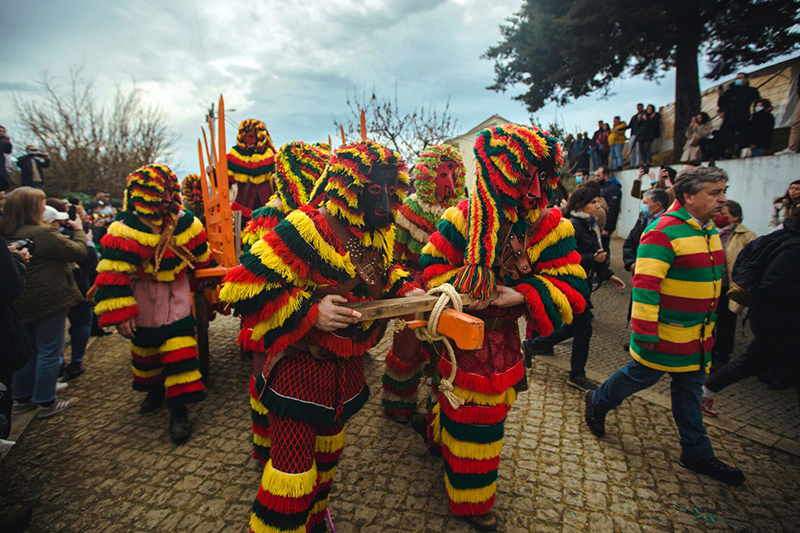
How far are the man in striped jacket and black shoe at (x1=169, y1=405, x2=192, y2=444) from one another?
A: 3.69 m

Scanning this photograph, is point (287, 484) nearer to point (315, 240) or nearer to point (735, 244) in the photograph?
point (315, 240)

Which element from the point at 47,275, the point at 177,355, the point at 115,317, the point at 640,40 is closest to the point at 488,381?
the point at 177,355

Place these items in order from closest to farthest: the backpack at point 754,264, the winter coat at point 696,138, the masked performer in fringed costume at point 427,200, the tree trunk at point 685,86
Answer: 1. the backpack at point 754,264
2. the masked performer in fringed costume at point 427,200
3. the winter coat at point 696,138
4. the tree trunk at point 685,86

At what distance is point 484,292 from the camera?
217 cm

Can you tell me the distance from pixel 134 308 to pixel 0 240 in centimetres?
101

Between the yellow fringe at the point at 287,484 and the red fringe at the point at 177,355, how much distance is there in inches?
76.9

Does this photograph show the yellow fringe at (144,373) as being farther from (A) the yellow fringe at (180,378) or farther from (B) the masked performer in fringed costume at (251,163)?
(B) the masked performer in fringed costume at (251,163)

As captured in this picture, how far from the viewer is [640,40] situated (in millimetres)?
11547

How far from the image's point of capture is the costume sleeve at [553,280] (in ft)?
7.25

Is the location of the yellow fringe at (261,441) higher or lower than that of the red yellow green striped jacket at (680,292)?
lower

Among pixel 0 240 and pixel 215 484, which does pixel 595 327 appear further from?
pixel 0 240

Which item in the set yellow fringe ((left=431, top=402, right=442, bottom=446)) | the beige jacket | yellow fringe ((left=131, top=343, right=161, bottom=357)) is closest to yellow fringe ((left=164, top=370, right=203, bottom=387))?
yellow fringe ((left=131, top=343, right=161, bottom=357))

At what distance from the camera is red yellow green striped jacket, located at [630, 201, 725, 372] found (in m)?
2.71

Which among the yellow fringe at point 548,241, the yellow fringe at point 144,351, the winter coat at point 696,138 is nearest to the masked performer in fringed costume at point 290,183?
the yellow fringe at point 144,351
